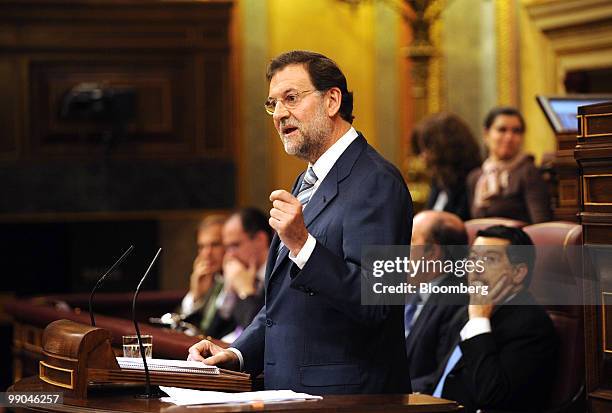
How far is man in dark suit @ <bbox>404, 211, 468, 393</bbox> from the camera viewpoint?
4.46 metres

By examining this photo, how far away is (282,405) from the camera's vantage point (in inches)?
105

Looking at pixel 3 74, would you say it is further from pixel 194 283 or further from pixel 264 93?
pixel 194 283

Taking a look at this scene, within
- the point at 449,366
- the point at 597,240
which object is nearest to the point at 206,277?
the point at 449,366

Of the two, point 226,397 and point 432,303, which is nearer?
point 226,397

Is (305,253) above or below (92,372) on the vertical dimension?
above

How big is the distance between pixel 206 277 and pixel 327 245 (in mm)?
3600

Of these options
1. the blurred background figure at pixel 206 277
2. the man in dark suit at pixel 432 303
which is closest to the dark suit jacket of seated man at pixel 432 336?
the man in dark suit at pixel 432 303

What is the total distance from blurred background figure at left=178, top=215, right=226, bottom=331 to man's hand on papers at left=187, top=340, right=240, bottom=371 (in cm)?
293

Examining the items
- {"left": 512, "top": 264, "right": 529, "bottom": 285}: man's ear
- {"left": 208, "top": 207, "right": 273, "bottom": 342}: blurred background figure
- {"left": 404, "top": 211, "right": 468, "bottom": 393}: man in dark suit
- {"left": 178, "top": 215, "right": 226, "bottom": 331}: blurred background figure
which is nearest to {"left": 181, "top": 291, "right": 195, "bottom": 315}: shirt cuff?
{"left": 178, "top": 215, "right": 226, "bottom": 331}: blurred background figure

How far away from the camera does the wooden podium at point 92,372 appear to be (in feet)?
9.53

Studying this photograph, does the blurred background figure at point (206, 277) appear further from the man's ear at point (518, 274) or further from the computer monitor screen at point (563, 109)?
the man's ear at point (518, 274)

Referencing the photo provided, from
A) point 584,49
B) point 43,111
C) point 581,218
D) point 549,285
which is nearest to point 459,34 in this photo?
point 584,49

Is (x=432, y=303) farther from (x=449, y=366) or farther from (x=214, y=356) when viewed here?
(x=214, y=356)

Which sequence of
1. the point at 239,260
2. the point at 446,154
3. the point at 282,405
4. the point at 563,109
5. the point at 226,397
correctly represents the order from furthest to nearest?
the point at 446,154 < the point at 239,260 < the point at 563,109 < the point at 226,397 < the point at 282,405
